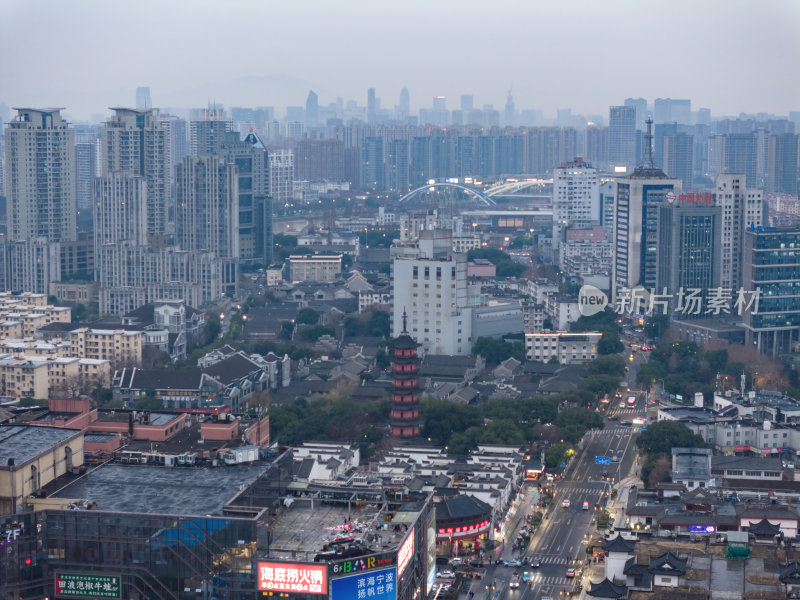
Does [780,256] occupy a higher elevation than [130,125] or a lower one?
lower

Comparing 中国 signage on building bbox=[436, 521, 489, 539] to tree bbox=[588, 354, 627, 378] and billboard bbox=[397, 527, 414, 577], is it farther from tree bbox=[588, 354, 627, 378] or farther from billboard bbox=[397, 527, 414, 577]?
tree bbox=[588, 354, 627, 378]

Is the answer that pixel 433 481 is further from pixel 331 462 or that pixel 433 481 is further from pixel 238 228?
pixel 238 228

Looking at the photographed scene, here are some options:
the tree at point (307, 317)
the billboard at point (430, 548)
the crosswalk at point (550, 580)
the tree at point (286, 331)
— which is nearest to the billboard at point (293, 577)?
the billboard at point (430, 548)

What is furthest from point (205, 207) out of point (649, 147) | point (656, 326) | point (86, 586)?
point (86, 586)

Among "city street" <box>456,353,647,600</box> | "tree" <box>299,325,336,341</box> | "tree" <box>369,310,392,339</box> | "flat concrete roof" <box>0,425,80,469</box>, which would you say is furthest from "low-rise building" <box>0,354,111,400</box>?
"flat concrete roof" <box>0,425,80,469</box>

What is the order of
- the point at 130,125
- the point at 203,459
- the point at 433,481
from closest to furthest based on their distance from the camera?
the point at 203,459 < the point at 433,481 < the point at 130,125

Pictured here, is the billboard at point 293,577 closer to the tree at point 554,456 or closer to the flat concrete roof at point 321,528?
the flat concrete roof at point 321,528

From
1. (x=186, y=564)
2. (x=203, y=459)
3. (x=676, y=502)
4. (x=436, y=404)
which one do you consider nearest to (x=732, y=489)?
(x=676, y=502)
